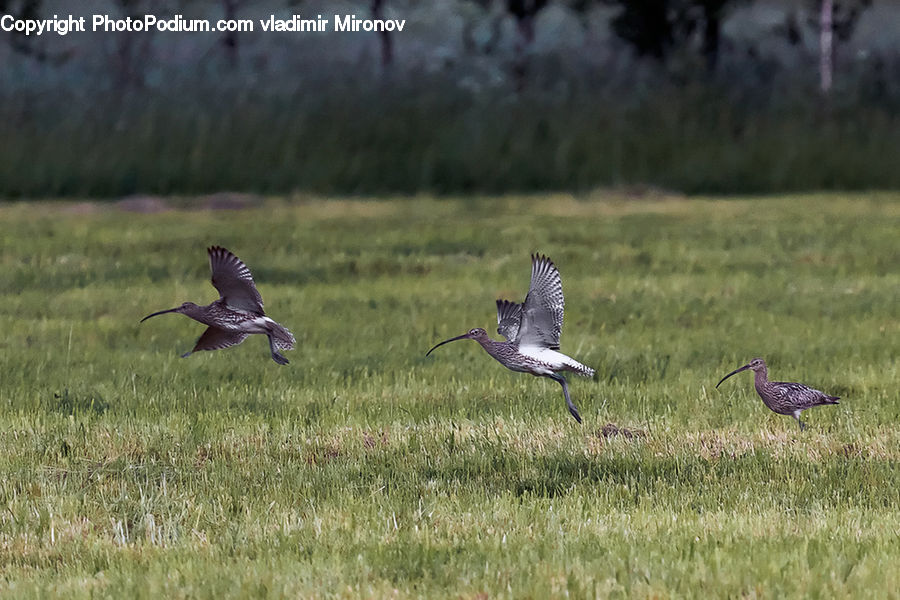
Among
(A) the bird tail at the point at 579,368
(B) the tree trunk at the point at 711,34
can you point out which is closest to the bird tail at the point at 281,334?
(A) the bird tail at the point at 579,368

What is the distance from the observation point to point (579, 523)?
5.75m

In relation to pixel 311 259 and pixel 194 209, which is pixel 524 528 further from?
pixel 194 209

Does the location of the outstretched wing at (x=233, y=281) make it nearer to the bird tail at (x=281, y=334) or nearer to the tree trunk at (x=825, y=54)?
the bird tail at (x=281, y=334)

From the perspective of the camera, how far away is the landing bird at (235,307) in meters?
5.54

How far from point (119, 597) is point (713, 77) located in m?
25.3

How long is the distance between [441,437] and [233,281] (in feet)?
6.93

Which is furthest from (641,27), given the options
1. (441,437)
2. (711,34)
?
(441,437)

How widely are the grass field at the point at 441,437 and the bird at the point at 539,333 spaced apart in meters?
0.60

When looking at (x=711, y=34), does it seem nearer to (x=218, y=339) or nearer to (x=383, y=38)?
(x=383, y=38)

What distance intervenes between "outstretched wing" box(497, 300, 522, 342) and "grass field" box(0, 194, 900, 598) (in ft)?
2.25

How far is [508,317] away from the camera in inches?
241

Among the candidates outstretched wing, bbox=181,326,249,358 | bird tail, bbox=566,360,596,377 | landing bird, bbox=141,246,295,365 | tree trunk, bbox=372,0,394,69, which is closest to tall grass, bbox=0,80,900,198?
tree trunk, bbox=372,0,394,69

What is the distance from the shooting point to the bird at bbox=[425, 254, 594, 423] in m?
5.63

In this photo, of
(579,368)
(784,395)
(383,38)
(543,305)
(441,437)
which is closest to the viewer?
(579,368)
